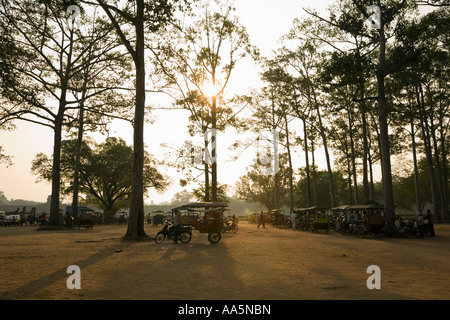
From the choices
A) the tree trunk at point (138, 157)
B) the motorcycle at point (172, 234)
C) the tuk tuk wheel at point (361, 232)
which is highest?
the tree trunk at point (138, 157)

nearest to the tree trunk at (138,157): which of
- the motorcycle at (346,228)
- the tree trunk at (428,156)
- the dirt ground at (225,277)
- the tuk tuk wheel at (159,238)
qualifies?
the tuk tuk wheel at (159,238)

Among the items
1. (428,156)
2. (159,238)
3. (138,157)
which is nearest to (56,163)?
(138,157)

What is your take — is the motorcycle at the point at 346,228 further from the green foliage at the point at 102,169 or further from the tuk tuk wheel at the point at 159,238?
the green foliage at the point at 102,169

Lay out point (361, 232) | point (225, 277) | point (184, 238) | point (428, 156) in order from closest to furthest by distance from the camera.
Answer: point (225, 277) < point (184, 238) < point (361, 232) < point (428, 156)

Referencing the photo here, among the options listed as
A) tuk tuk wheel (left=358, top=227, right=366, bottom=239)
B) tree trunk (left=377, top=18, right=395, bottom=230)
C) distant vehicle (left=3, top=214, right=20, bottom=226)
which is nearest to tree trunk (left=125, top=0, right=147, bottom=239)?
tuk tuk wheel (left=358, top=227, right=366, bottom=239)

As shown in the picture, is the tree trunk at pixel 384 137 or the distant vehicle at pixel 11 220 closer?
the tree trunk at pixel 384 137

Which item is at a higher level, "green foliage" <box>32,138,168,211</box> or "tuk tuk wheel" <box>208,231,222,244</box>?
"green foliage" <box>32,138,168,211</box>

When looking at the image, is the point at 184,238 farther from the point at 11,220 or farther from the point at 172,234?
the point at 11,220

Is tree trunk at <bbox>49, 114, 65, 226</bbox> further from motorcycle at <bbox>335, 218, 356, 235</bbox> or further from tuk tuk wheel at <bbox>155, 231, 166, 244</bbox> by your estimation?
motorcycle at <bbox>335, 218, 356, 235</bbox>

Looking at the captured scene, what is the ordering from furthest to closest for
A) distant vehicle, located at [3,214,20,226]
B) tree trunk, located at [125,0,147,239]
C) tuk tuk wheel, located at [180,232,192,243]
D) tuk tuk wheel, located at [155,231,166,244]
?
distant vehicle, located at [3,214,20,226] → tree trunk, located at [125,0,147,239] → tuk tuk wheel, located at [180,232,192,243] → tuk tuk wheel, located at [155,231,166,244]

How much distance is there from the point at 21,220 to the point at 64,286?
43948mm

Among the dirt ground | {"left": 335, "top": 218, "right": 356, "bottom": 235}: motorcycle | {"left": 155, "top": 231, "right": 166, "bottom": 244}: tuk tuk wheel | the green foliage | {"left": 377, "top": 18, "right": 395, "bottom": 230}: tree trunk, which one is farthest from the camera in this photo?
the green foliage

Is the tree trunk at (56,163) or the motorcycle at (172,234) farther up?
the tree trunk at (56,163)
